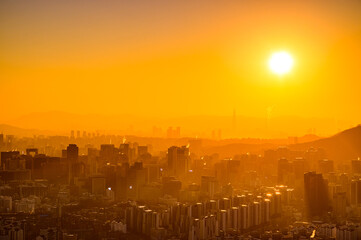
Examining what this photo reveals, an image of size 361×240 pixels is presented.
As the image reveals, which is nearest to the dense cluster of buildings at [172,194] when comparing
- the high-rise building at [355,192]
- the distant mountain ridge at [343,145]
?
the high-rise building at [355,192]

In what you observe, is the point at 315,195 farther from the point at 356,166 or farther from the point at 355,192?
the point at 356,166

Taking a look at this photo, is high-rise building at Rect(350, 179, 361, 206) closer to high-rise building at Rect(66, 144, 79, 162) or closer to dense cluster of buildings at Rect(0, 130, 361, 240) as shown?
dense cluster of buildings at Rect(0, 130, 361, 240)

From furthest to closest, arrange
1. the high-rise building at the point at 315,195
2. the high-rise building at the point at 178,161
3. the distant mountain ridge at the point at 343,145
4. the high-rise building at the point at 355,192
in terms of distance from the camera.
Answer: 1. the distant mountain ridge at the point at 343,145
2. the high-rise building at the point at 178,161
3. the high-rise building at the point at 355,192
4. the high-rise building at the point at 315,195

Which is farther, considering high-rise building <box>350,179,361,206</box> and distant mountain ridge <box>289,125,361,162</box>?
distant mountain ridge <box>289,125,361,162</box>

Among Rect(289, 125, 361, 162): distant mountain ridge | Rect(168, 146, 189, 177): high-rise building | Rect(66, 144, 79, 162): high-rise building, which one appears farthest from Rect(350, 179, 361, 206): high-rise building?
Rect(66, 144, 79, 162): high-rise building

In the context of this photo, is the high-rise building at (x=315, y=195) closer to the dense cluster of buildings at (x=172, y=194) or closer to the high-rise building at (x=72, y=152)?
the dense cluster of buildings at (x=172, y=194)

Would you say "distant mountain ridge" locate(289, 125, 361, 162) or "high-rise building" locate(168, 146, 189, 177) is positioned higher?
"distant mountain ridge" locate(289, 125, 361, 162)

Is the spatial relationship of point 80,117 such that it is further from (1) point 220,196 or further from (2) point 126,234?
(2) point 126,234

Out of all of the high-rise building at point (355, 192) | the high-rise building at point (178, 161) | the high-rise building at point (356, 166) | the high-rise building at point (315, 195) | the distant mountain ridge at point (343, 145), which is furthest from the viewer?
the distant mountain ridge at point (343, 145)
